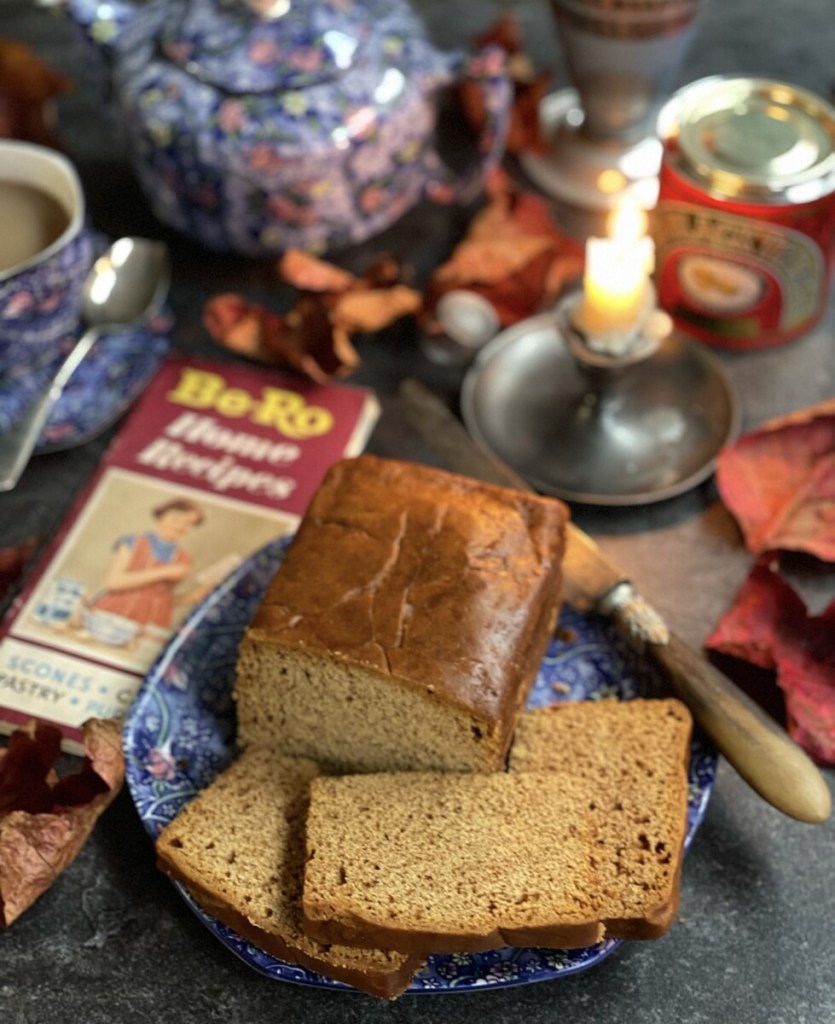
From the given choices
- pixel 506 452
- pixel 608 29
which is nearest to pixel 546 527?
pixel 506 452

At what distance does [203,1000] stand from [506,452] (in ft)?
2.30

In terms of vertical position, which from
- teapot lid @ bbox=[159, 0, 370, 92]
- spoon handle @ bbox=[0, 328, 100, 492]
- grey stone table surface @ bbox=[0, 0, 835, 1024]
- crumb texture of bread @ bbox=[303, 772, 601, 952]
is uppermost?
teapot lid @ bbox=[159, 0, 370, 92]

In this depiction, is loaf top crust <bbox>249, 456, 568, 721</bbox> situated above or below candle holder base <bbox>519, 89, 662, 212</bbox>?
above

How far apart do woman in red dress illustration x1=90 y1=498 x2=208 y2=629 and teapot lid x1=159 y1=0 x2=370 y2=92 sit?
52 cm

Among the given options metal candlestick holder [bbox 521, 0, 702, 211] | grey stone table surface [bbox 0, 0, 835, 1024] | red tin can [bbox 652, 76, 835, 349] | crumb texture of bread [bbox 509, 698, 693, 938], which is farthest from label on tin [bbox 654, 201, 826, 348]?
crumb texture of bread [bbox 509, 698, 693, 938]

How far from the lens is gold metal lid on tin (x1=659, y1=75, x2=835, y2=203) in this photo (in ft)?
4.60

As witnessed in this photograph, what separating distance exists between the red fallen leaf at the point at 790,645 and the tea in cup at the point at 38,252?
836mm

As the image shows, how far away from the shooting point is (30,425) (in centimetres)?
146

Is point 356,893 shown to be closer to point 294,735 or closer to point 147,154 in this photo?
point 294,735

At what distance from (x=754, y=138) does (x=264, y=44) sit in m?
0.60

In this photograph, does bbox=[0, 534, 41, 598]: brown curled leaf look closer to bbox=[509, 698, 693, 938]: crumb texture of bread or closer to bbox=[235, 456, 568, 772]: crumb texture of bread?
bbox=[235, 456, 568, 772]: crumb texture of bread

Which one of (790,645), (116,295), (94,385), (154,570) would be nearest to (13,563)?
(154,570)

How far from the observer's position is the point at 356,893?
39.3 inches

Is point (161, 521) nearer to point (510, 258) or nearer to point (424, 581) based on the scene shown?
Answer: point (424, 581)
